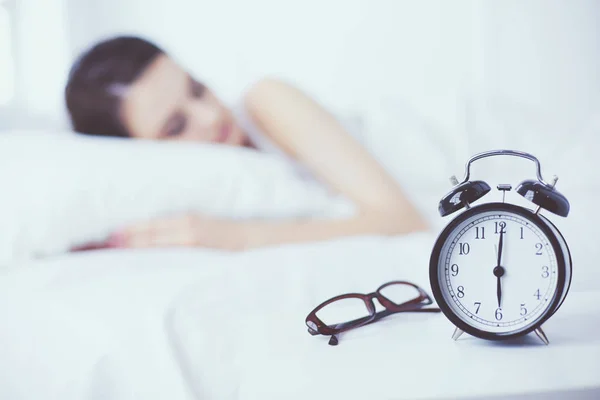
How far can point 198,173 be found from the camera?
1.13 meters

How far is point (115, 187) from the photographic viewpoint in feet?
3.44

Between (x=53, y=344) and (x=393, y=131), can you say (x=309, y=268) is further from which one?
(x=393, y=131)

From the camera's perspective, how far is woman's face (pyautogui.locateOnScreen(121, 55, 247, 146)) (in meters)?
1.45

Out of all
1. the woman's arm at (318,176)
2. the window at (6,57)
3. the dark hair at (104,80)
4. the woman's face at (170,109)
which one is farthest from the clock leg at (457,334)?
the window at (6,57)

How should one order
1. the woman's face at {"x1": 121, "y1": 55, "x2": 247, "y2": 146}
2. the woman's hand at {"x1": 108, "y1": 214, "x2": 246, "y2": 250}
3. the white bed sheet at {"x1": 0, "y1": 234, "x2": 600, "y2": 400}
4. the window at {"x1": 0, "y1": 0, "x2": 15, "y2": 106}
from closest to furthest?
1. the white bed sheet at {"x1": 0, "y1": 234, "x2": 600, "y2": 400}
2. the woman's hand at {"x1": 108, "y1": 214, "x2": 246, "y2": 250}
3. the woman's face at {"x1": 121, "y1": 55, "x2": 247, "y2": 146}
4. the window at {"x1": 0, "y1": 0, "x2": 15, "y2": 106}

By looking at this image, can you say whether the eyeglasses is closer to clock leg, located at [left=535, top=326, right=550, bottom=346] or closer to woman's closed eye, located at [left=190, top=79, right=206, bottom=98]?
clock leg, located at [left=535, top=326, right=550, bottom=346]

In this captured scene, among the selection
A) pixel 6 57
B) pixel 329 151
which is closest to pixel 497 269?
pixel 329 151

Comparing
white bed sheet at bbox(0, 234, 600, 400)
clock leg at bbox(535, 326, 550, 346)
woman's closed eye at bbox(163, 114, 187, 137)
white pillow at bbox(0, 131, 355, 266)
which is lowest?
white bed sheet at bbox(0, 234, 600, 400)

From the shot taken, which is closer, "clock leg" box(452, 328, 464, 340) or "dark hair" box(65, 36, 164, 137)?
"clock leg" box(452, 328, 464, 340)

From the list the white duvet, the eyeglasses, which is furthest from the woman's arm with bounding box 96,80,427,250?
the eyeglasses

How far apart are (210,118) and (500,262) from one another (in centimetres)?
111

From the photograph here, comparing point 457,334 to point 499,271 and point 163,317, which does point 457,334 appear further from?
point 163,317

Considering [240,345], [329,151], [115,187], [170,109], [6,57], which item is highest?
[6,57]

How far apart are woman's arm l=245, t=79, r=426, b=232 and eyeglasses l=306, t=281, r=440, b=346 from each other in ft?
1.79
